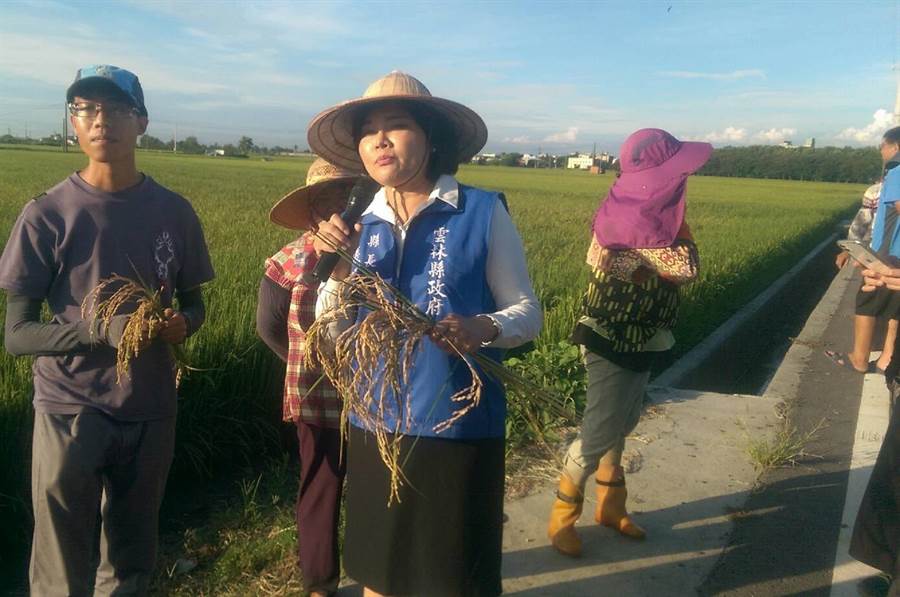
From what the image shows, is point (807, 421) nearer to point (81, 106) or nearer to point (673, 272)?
point (673, 272)

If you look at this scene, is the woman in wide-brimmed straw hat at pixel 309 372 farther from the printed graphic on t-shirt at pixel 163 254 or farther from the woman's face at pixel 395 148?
the woman's face at pixel 395 148

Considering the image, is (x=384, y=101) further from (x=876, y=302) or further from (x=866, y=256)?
(x=876, y=302)

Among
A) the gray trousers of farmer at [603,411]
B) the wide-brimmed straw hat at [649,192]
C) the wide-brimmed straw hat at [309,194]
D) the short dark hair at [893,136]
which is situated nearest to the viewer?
the wide-brimmed straw hat at [309,194]

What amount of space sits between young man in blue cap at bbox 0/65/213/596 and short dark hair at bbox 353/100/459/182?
2.36ft

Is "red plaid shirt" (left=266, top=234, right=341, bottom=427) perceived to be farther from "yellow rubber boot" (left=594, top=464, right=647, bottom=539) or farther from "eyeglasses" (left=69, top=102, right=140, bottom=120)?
"yellow rubber boot" (left=594, top=464, right=647, bottom=539)

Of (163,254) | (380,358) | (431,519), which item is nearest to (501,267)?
(380,358)

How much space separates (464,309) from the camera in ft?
6.10

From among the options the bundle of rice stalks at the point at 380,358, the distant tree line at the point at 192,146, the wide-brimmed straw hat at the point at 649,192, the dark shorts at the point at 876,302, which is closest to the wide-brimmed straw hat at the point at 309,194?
the bundle of rice stalks at the point at 380,358

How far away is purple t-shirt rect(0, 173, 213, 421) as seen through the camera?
6.68 ft

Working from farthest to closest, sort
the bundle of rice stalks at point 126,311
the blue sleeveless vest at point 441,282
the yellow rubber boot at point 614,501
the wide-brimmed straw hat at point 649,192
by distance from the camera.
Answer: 1. the yellow rubber boot at point 614,501
2. the wide-brimmed straw hat at point 649,192
3. the bundle of rice stalks at point 126,311
4. the blue sleeveless vest at point 441,282

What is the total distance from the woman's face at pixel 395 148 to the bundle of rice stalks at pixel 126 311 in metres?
0.73

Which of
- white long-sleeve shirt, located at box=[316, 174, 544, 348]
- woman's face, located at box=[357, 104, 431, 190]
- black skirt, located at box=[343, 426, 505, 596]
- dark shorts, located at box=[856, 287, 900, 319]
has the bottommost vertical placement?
black skirt, located at box=[343, 426, 505, 596]

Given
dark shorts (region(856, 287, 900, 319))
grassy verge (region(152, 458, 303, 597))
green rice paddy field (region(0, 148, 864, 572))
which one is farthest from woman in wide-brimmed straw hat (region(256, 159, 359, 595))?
dark shorts (region(856, 287, 900, 319))

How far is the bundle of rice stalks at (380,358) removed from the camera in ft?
5.34
